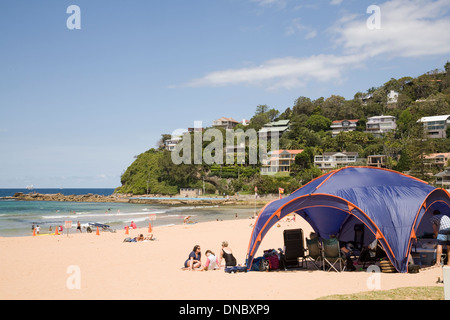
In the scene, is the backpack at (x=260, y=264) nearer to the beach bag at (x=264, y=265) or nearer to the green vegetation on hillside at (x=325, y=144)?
the beach bag at (x=264, y=265)

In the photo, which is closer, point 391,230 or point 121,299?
point 121,299

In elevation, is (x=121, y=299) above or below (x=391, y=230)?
below

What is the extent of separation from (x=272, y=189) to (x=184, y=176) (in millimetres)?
25658

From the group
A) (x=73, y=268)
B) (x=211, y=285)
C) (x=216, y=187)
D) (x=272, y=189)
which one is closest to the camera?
(x=211, y=285)

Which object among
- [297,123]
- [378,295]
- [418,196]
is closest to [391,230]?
[418,196]

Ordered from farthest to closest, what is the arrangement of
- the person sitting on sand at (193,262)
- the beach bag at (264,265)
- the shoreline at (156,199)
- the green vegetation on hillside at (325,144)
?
the green vegetation on hillside at (325,144)
the shoreline at (156,199)
the person sitting on sand at (193,262)
the beach bag at (264,265)

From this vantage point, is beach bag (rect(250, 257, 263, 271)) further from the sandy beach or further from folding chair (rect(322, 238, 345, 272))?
folding chair (rect(322, 238, 345, 272))

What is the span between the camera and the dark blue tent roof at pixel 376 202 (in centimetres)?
949

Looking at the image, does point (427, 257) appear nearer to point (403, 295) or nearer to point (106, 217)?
point (403, 295)

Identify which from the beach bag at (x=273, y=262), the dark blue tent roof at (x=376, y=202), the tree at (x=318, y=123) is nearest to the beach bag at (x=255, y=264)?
the dark blue tent roof at (x=376, y=202)

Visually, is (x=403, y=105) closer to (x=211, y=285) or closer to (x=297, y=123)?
(x=297, y=123)

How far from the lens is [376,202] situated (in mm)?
9844

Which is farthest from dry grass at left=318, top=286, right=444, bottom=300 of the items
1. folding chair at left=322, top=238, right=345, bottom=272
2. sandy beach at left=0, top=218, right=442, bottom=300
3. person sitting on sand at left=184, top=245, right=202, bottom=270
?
person sitting on sand at left=184, top=245, right=202, bottom=270

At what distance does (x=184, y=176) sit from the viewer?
89.6 meters
